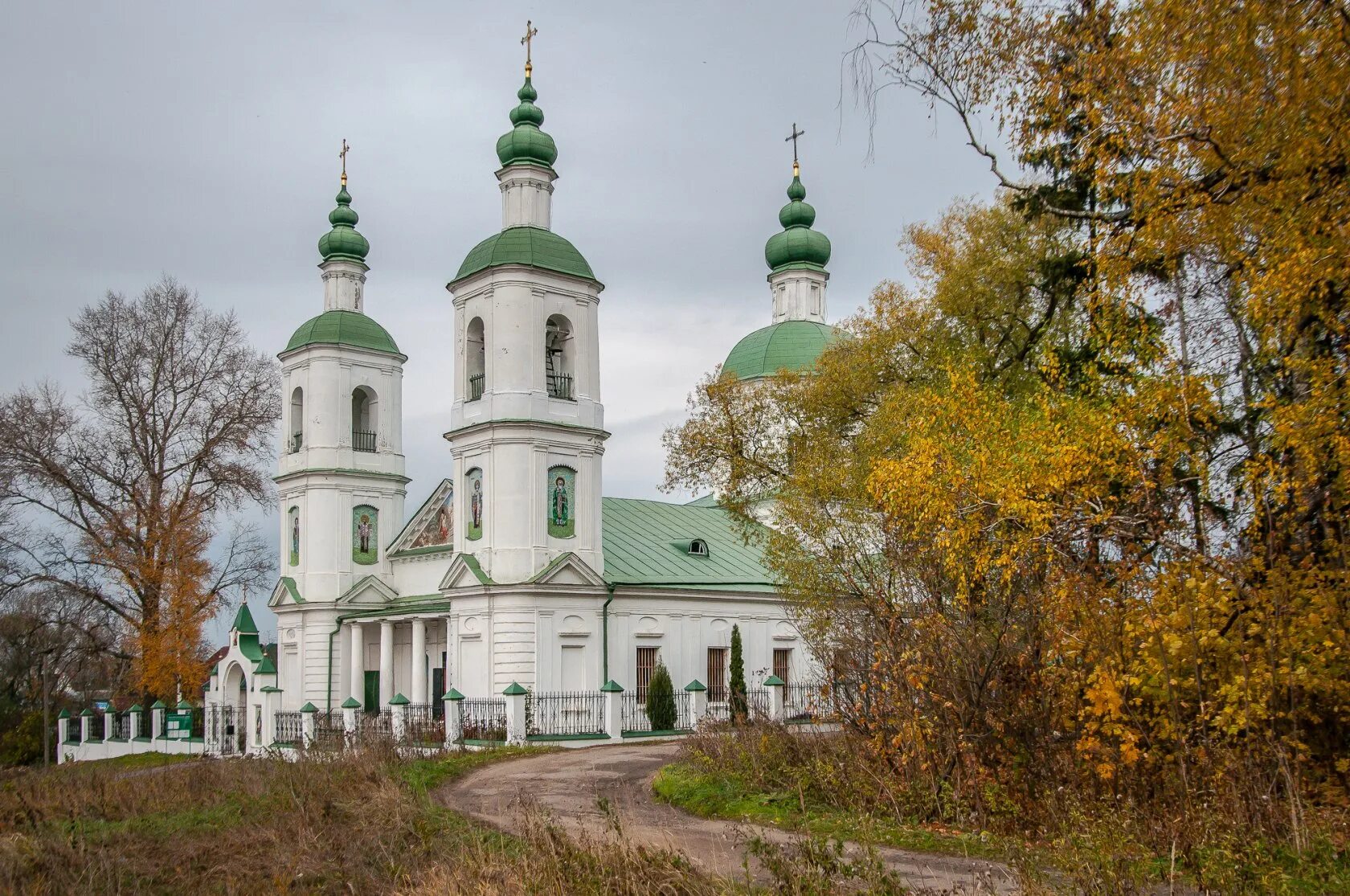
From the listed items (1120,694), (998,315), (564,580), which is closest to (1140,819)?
(1120,694)

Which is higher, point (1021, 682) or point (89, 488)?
point (89, 488)

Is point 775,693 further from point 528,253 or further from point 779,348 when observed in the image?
point 779,348

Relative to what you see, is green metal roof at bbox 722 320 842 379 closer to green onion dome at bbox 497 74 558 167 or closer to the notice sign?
green onion dome at bbox 497 74 558 167

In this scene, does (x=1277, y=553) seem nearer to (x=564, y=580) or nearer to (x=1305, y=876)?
(x=1305, y=876)

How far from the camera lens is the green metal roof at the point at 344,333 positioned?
32.1 metres

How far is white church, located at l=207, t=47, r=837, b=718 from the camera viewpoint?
26766 millimetres

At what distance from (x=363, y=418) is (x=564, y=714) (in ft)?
39.1

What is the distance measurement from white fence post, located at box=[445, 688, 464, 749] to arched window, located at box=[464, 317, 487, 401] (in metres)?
7.01

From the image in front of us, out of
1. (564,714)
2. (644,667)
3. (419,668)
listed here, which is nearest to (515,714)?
(564,714)

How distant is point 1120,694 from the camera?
988 cm

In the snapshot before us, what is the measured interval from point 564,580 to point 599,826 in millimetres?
15436

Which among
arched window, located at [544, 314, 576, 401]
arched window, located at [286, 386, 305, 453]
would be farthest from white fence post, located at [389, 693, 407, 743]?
arched window, located at [286, 386, 305, 453]

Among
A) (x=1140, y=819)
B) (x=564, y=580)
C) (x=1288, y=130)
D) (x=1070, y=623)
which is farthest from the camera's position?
(x=564, y=580)

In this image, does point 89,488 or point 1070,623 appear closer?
point 1070,623
